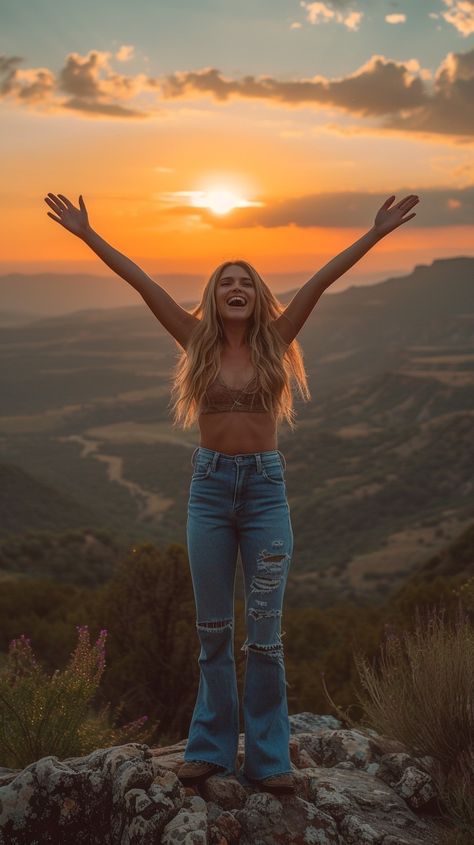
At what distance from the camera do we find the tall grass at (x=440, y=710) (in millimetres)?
3650

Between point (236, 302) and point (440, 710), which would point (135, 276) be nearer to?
point (236, 302)

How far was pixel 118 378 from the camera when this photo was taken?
151625mm

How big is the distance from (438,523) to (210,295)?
43.9 m

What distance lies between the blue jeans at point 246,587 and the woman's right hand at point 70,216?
4.37 ft

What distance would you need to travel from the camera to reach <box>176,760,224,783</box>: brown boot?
342cm

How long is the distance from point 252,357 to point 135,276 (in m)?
0.71

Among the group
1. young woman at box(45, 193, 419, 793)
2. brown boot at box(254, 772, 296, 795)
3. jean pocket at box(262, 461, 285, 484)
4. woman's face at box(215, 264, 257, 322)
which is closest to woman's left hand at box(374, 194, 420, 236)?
young woman at box(45, 193, 419, 793)

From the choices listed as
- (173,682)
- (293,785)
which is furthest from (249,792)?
(173,682)

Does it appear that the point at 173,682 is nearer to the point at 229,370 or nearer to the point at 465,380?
the point at 229,370

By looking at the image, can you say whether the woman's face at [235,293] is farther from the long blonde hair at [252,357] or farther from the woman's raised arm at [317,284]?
the woman's raised arm at [317,284]

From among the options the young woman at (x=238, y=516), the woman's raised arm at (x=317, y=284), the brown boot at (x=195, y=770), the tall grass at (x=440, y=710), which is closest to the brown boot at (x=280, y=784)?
the young woman at (x=238, y=516)

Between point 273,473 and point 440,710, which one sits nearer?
point 273,473

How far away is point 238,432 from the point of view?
351 cm

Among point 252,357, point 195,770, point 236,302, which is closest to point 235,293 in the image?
point 236,302
